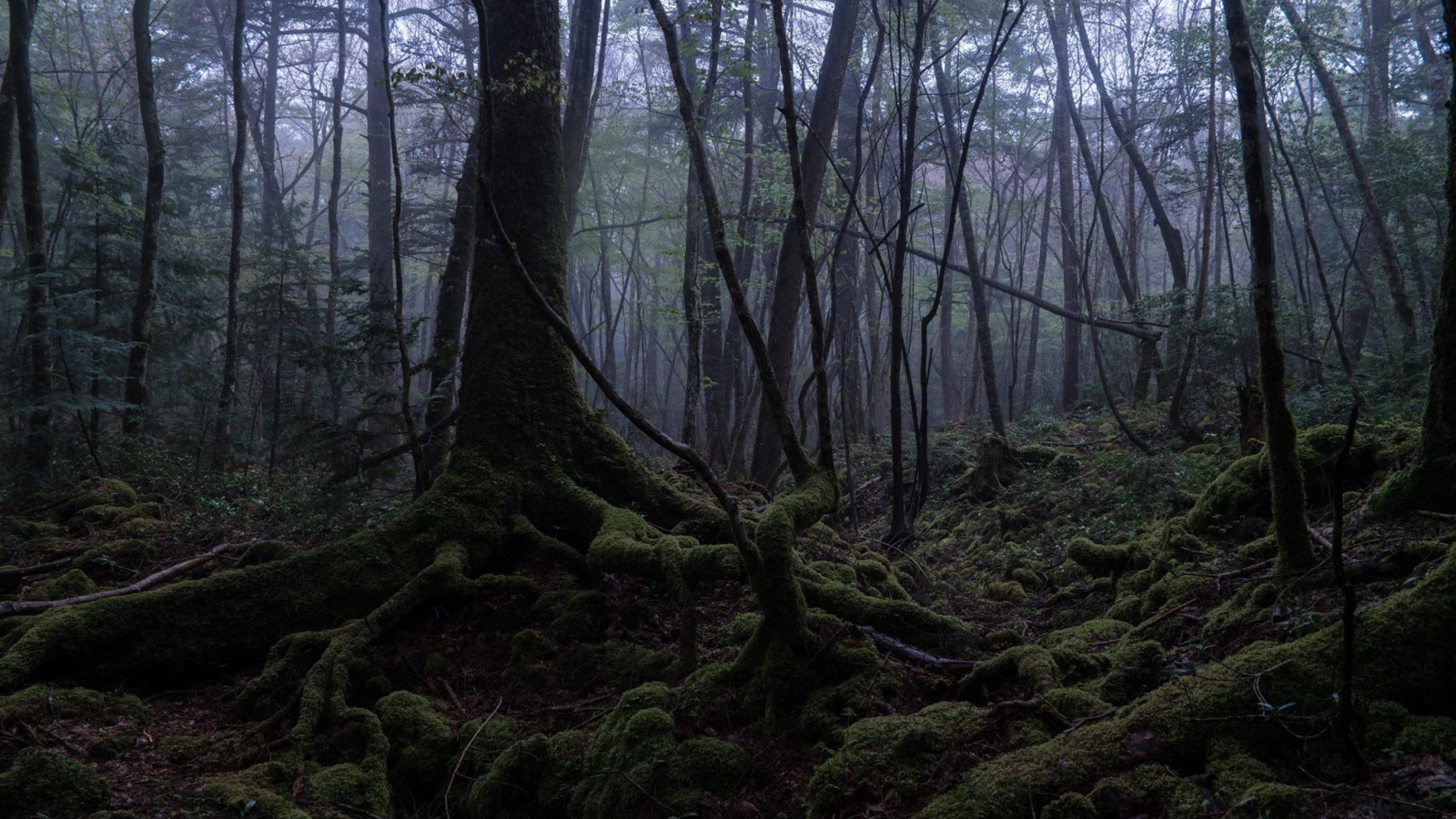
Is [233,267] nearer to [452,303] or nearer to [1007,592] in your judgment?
[452,303]

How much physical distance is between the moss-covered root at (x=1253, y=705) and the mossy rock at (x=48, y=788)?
3983 mm

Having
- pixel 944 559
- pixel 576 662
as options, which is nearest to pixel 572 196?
pixel 944 559

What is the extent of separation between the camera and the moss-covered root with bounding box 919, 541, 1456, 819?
2986 mm

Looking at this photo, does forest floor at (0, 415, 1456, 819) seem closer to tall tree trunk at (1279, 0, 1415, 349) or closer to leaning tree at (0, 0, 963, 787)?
leaning tree at (0, 0, 963, 787)

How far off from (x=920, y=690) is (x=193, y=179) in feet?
69.7

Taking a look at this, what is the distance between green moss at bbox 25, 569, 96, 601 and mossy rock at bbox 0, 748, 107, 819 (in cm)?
240

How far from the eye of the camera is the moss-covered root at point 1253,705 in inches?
118

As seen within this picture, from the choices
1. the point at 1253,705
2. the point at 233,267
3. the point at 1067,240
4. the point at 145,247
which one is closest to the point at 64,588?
the point at 145,247

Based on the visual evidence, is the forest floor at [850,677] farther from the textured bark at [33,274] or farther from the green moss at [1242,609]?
the textured bark at [33,274]

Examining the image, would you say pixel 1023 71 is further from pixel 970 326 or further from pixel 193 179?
pixel 193 179

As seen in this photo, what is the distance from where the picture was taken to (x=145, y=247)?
37.1 feet

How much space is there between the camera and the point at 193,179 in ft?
61.4

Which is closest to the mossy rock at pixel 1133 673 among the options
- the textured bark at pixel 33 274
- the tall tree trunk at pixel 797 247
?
the tall tree trunk at pixel 797 247

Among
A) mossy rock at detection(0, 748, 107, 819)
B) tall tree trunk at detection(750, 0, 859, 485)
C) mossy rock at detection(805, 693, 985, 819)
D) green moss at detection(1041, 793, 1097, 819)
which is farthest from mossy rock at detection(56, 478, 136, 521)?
green moss at detection(1041, 793, 1097, 819)
